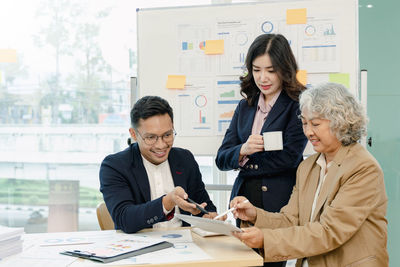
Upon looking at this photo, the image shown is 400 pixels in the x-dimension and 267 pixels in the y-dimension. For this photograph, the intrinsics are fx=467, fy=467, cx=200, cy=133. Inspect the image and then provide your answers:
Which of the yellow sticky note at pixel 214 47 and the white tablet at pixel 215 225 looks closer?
the white tablet at pixel 215 225

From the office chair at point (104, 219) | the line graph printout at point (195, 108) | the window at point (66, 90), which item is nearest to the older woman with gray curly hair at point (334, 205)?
the office chair at point (104, 219)

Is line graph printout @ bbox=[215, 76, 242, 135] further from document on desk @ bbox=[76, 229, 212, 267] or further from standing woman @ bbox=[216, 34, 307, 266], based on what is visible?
document on desk @ bbox=[76, 229, 212, 267]

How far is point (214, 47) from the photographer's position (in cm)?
306

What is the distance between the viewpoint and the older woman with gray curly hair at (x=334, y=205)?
68.0 inches

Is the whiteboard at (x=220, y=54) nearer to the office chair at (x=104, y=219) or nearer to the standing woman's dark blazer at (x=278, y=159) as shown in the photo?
the standing woman's dark blazer at (x=278, y=159)

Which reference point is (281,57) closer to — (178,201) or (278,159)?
(278,159)

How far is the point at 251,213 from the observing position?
197 cm

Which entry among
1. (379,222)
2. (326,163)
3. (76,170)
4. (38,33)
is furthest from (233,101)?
(38,33)

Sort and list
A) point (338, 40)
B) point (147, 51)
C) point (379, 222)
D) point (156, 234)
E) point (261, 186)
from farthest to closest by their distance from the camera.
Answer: point (147, 51), point (338, 40), point (261, 186), point (156, 234), point (379, 222)

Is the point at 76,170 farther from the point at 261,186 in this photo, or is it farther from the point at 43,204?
the point at 261,186

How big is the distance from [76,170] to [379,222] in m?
3.01

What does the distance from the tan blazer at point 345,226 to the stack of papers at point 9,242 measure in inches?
35.9

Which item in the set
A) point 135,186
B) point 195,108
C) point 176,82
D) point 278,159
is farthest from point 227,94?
point 135,186

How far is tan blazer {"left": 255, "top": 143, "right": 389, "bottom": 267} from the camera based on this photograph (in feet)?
5.66
